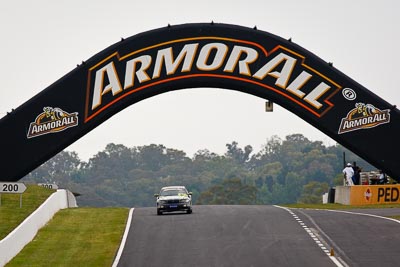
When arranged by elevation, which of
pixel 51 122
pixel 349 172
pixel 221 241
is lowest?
pixel 221 241

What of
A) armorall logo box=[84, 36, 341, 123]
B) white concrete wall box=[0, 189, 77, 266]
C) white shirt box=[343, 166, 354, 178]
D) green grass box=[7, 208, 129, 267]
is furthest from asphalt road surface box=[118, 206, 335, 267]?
white shirt box=[343, 166, 354, 178]

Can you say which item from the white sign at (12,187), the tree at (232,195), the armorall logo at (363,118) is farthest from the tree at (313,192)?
the white sign at (12,187)

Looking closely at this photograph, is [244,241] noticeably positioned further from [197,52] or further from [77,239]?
[197,52]

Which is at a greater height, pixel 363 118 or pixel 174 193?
pixel 363 118

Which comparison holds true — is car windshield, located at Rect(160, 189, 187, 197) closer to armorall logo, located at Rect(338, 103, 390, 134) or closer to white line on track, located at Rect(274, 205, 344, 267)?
white line on track, located at Rect(274, 205, 344, 267)

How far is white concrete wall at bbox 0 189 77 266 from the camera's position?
3284 centimetres

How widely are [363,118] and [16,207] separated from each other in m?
15.4

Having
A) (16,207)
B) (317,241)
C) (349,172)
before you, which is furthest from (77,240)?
(349,172)

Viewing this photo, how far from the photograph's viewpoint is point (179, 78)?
4616 centimetres

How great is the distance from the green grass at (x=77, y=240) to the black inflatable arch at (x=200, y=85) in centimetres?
368

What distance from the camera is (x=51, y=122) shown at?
152 feet

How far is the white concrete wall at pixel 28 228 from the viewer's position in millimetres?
32844

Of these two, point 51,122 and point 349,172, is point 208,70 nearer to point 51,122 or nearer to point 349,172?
point 51,122

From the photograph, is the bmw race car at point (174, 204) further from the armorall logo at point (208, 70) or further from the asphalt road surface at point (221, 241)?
the armorall logo at point (208, 70)
